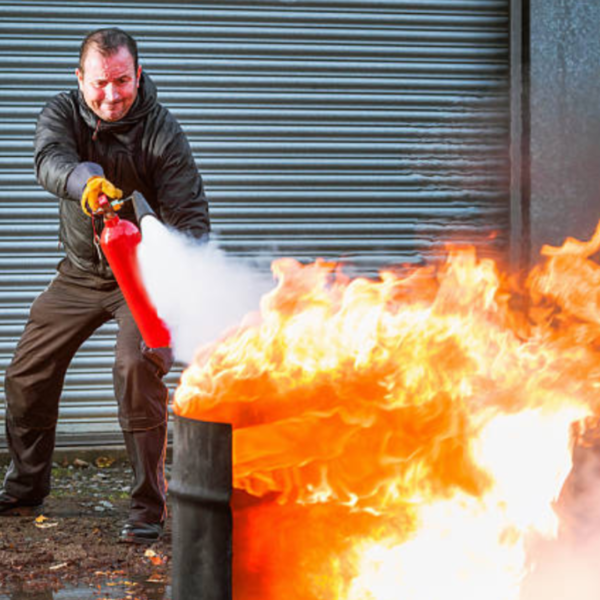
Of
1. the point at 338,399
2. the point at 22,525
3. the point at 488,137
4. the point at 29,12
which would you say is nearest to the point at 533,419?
the point at 338,399

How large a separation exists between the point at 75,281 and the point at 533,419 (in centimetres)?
262

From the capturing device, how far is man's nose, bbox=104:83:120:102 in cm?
442

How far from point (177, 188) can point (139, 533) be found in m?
1.81

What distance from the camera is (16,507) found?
4996mm

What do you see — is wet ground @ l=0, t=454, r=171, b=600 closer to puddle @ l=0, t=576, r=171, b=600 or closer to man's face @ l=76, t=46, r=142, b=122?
puddle @ l=0, t=576, r=171, b=600

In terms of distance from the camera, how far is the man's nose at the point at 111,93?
14.5 ft

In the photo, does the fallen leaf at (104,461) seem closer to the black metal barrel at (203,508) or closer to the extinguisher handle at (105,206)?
the extinguisher handle at (105,206)

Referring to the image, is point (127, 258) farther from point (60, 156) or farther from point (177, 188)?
point (177, 188)

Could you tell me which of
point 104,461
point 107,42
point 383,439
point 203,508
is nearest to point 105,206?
point 107,42

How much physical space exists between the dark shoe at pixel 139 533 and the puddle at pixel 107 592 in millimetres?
503

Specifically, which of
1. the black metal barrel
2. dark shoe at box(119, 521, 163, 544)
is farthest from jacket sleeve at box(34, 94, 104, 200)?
dark shoe at box(119, 521, 163, 544)

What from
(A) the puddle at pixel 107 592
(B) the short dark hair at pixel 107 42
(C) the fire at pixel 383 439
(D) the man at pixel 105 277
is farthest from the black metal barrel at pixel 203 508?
(B) the short dark hair at pixel 107 42

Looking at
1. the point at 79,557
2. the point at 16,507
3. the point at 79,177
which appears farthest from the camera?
the point at 16,507

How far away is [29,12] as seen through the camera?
22.1 feet
